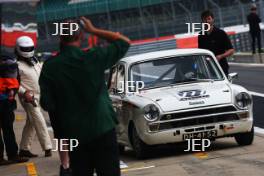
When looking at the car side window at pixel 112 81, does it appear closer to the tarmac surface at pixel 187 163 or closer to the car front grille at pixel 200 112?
the tarmac surface at pixel 187 163

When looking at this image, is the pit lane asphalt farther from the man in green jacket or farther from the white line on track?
the man in green jacket

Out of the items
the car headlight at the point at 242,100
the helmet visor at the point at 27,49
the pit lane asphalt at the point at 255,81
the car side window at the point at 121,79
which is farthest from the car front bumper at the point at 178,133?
the pit lane asphalt at the point at 255,81

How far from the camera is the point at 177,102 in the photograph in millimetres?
10688

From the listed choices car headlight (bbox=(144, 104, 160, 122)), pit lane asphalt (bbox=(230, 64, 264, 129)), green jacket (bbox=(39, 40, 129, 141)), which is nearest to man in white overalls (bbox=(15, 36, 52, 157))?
car headlight (bbox=(144, 104, 160, 122))

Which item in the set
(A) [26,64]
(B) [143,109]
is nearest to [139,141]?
(B) [143,109]

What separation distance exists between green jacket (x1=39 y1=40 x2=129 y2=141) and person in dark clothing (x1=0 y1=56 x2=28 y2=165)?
5.45 metres

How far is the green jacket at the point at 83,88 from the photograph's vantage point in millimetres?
5840

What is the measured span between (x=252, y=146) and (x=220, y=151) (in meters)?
0.49

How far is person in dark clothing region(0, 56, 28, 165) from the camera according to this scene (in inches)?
451

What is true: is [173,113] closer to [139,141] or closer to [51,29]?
[139,141]

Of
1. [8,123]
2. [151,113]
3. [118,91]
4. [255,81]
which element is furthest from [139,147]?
[255,81]

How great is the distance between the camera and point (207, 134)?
10.7m

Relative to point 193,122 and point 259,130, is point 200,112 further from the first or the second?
point 259,130

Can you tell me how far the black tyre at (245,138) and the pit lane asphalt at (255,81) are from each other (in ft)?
7.43
